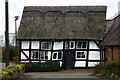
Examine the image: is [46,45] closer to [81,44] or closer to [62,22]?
[62,22]

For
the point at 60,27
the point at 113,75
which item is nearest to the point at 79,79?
the point at 113,75

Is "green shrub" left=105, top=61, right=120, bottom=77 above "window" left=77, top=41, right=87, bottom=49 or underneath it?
underneath

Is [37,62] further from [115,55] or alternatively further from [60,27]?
[115,55]

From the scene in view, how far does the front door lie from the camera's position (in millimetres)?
34656

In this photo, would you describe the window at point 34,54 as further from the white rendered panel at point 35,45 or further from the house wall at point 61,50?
the white rendered panel at point 35,45

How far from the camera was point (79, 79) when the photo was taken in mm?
19594

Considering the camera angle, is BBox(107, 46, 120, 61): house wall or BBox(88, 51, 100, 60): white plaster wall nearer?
BBox(107, 46, 120, 61): house wall

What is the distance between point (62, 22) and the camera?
36719 millimetres

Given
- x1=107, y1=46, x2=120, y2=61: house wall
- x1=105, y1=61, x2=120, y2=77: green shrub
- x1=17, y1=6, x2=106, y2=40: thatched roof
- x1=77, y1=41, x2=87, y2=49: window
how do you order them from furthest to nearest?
x1=17, y1=6, x2=106, y2=40: thatched roof → x1=77, y1=41, x2=87, y2=49: window → x1=107, y1=46, x2=120, y2=61: house wall → x1=105, y1=61, x2=120, y2=77: green shrub

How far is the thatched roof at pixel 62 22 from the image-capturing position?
35094mm

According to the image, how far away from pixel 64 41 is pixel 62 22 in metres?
3.09

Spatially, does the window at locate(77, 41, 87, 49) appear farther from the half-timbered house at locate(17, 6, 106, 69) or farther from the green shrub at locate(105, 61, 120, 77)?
the green shrub at locate(105, 61, 120, 77)

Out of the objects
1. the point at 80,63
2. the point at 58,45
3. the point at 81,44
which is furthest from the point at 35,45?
the point at 80,63

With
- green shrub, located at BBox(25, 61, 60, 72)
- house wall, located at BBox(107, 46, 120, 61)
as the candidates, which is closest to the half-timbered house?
green shrub, located at BBox(25, 61, 60, 72)
